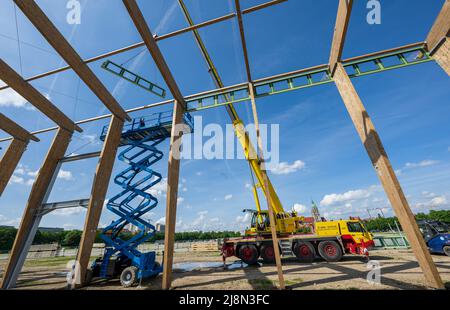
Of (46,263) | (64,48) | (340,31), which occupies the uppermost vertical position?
(64,48)

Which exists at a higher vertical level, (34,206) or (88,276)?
(34,206)

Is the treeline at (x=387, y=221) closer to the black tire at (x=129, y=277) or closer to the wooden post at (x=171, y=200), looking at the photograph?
the wooden post at (x=171, y=200)

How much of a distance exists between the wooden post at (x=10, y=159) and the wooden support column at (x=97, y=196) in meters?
5.48

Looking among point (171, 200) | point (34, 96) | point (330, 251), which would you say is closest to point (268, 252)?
point (330, 251)

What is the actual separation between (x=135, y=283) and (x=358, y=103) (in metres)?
10.9

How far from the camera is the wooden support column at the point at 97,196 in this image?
303 inches

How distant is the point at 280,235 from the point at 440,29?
1159 centimetres

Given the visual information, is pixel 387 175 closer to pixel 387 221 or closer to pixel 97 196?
pixel 97 196

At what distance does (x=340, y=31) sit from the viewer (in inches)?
237

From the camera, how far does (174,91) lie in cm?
843

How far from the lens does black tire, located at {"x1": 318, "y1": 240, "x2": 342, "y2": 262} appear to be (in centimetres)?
1017

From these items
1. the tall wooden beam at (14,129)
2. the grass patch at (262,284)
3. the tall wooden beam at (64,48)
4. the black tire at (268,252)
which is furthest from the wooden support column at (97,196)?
the black tire at (268,252)
